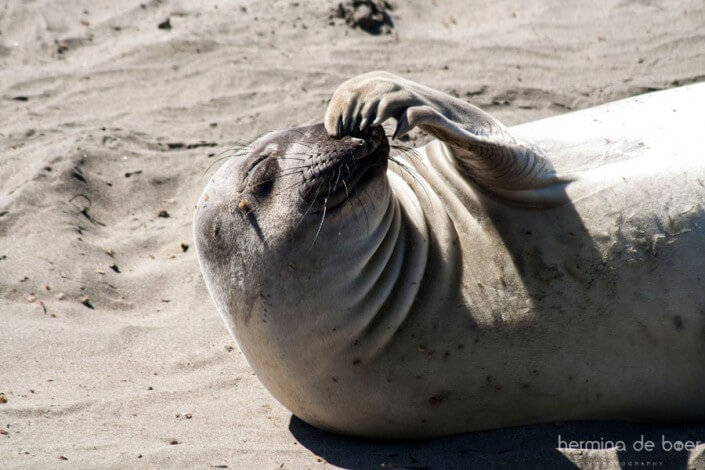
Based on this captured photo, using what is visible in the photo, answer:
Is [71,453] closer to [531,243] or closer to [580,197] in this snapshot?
[531,243]

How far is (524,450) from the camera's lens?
3395mm

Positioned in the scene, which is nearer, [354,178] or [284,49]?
[354,178]

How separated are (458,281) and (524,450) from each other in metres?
0.64

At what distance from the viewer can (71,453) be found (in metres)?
3.41

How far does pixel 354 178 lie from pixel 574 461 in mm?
1224

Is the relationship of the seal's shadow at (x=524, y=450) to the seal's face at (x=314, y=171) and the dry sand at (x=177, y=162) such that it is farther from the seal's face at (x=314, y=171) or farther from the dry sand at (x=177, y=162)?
the seal's face at (x=314, y=171)

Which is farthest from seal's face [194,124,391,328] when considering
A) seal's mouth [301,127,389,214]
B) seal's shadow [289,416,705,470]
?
seal's shadow [289,416,705,470]

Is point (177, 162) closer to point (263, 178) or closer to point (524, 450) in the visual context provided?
point (263, 178)

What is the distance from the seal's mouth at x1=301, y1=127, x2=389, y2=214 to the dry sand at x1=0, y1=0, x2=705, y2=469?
923mm

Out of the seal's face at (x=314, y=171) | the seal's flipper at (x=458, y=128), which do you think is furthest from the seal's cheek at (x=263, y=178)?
the seal's flipper at (x=458, y=128)

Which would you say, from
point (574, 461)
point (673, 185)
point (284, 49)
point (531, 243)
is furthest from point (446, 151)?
point (284, 49)

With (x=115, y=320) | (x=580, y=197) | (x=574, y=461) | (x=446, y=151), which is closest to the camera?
(x=574, y=461)

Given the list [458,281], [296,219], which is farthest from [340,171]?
[458,281]

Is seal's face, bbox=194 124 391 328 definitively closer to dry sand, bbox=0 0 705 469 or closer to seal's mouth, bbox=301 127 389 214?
seal's mouth, bbox=301 127 389 214
